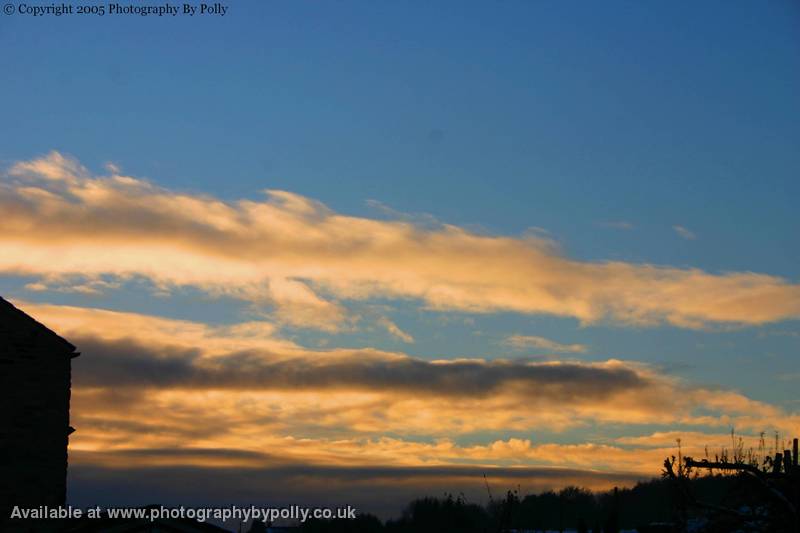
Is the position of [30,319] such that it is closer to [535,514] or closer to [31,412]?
[31,412]

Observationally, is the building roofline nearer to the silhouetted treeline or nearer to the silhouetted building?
the silhouetted building

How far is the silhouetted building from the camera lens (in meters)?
34.1

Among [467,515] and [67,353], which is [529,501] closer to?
[467,515]

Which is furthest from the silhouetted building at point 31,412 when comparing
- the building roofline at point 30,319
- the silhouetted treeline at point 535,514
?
the silhouetted treeline at point 535,514

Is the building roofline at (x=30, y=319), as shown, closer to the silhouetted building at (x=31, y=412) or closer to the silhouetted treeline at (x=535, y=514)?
the silhouetted building at (x=31, y=412)

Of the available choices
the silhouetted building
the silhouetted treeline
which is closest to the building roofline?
the silhouetted building

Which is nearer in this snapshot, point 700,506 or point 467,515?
point 700,506

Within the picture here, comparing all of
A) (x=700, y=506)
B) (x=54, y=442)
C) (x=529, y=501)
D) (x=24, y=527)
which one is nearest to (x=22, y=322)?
(x=54, y=442)

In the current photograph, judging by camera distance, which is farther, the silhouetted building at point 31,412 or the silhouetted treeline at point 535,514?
the silhouetted treeline at point 535,514

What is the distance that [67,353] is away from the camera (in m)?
36.5

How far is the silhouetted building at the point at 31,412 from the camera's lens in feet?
112

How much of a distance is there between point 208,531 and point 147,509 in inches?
69.2

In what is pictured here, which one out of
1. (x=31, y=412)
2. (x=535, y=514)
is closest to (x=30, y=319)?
(x=31, y=412)

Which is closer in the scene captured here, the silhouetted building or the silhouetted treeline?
the silhouetted building
